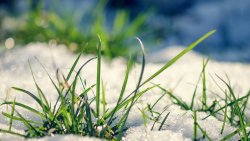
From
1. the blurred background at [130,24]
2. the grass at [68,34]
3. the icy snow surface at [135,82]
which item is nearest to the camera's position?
the icy snow surface at [135,82]

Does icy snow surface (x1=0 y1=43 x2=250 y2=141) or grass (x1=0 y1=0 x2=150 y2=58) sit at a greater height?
grass (x1=0 y1=0 x2=150 y2=58)

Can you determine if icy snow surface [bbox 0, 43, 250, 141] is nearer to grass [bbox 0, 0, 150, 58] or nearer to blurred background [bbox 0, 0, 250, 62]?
grass [bbox 0, 0, 150, 58]

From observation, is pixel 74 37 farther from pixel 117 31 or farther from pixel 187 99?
pixel 187 99

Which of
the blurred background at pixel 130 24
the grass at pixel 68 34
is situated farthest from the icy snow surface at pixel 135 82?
the blurred background at pixel 130 24

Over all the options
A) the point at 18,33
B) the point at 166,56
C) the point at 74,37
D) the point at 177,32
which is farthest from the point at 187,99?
the point at 177,32

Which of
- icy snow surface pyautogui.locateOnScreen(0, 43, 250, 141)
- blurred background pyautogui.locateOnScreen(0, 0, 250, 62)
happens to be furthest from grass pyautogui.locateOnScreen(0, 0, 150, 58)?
icy snow surface pyautogui.locateOnScreen(0, 43, 250, 141)

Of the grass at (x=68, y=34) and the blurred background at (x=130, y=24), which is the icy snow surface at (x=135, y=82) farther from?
the blurred background at (x=130, y=24)

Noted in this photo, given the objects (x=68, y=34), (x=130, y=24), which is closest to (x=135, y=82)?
(x=68, y=34)
